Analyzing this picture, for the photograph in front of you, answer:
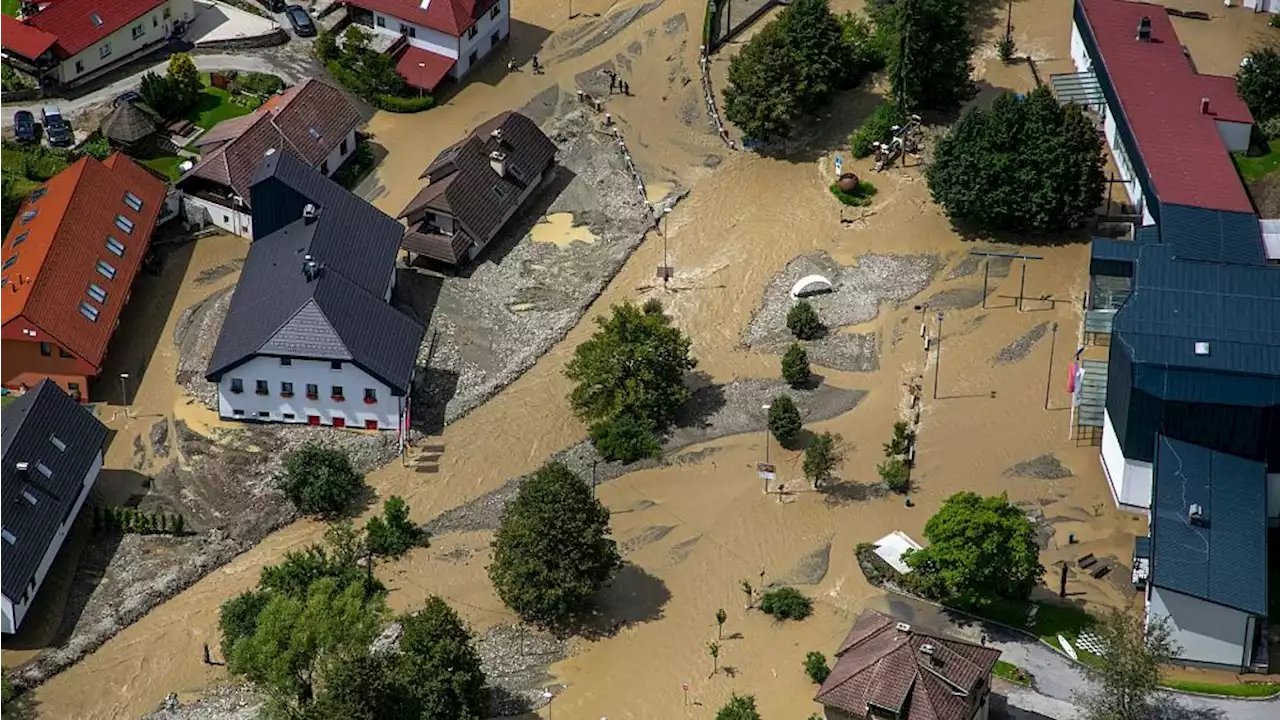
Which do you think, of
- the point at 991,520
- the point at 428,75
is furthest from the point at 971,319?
the point at 428,75

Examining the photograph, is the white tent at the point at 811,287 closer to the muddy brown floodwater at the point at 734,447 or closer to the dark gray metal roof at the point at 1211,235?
the muddy brown floodwater at the point at 734,447

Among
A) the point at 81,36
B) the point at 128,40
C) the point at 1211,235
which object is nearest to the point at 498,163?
the point at 128,40

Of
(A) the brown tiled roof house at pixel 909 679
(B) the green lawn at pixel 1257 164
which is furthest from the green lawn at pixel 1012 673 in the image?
(B) the green lawn at pixel 1257 164

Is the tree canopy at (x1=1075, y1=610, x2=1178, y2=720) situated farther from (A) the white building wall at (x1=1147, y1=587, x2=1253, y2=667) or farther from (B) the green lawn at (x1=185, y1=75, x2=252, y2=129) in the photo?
(B) the green lawn at (x1=185, y1=75, x2=252, y2=129)

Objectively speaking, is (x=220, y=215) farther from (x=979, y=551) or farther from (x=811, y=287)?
(x=979, y=551)

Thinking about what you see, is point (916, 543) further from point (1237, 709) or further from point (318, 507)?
point (318, 507)
